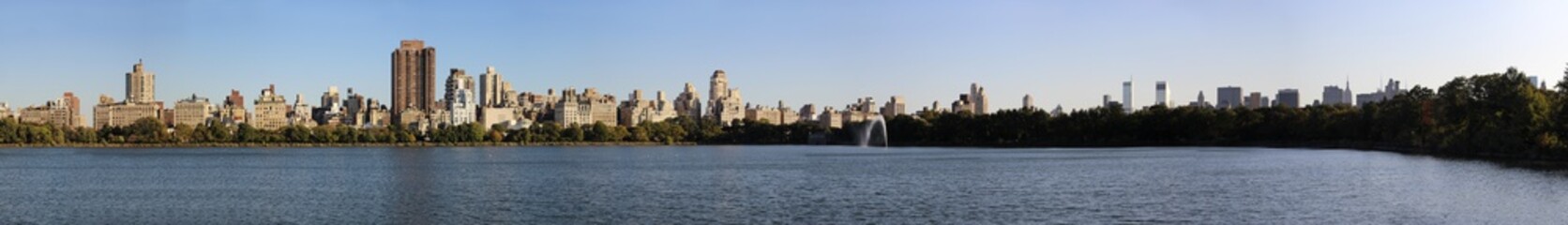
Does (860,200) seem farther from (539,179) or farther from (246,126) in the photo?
(246,126)

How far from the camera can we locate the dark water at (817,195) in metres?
36.6

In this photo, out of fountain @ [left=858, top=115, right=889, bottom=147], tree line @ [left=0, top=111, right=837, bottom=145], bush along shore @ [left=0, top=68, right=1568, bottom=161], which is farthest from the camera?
tree line @ [left=0, top=111, right=837, bottom=145]

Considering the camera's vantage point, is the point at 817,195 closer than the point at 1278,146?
Yes

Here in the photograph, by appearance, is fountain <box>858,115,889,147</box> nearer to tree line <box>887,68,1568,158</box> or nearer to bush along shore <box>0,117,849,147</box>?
tree line <box>887,68,1568,158</box>

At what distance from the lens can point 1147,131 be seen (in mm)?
138125

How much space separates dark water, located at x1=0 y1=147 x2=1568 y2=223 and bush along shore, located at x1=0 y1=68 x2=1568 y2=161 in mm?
15875

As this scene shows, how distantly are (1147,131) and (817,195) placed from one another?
322ft

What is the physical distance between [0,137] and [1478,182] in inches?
5796

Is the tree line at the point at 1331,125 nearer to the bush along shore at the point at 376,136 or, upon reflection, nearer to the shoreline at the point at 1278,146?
the shoreline at the point at 1278,146

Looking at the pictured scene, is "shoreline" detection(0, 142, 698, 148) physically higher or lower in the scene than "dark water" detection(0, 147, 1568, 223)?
higher

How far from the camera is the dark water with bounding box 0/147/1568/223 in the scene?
120 feet

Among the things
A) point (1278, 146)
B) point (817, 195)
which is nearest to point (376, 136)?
point (1278, 146)

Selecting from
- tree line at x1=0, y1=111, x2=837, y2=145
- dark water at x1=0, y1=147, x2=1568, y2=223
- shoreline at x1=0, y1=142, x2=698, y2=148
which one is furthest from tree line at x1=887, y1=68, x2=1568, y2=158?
shoreline at x1=0, y1=142, x2=698, y2=148

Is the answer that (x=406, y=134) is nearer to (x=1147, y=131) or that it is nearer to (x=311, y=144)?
(x=311, y=144)
